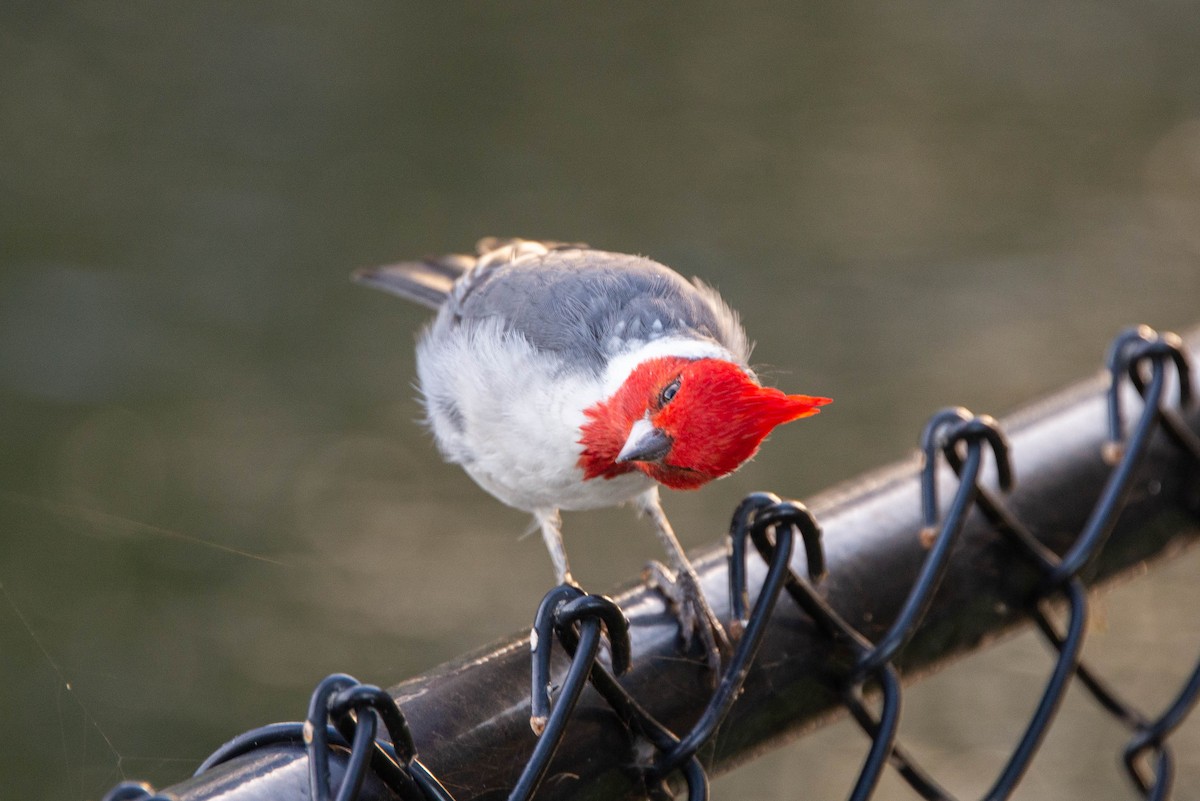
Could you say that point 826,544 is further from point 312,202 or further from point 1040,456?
point 312,202

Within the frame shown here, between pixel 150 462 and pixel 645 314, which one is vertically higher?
pixel 645 314

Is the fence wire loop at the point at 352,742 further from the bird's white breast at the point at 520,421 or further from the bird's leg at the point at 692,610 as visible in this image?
the bird's white breast at the point at 520,421

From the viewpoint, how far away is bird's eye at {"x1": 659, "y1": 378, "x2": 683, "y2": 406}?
215 centimetres

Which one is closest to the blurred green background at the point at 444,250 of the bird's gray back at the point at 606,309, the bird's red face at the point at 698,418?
the bird's gray back at the point at 606,309

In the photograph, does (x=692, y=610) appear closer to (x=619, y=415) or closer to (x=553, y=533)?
(x=619, y=415)

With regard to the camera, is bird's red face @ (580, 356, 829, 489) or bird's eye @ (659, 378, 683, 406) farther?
bird's eye @ (659, 378, 683, 406)

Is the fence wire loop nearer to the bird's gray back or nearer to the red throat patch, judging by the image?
the red throat patch

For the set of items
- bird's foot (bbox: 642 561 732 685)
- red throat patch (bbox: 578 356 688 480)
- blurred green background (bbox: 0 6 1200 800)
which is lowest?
blurred green background (bbox: 0 6 1200 800)

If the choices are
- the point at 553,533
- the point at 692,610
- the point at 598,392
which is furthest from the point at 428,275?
the point at 692,610

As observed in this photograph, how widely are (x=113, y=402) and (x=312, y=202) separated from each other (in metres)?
1.94

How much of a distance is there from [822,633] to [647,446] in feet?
1.39

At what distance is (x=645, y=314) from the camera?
2.43 m

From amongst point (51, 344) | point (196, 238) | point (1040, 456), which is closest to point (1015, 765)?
point (1040, 456)

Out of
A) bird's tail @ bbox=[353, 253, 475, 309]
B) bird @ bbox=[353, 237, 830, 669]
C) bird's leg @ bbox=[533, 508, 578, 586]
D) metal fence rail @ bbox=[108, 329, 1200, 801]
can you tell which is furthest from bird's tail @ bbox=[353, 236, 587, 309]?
metal fence rail @ bbox=[108, 329, 1200, 801]
